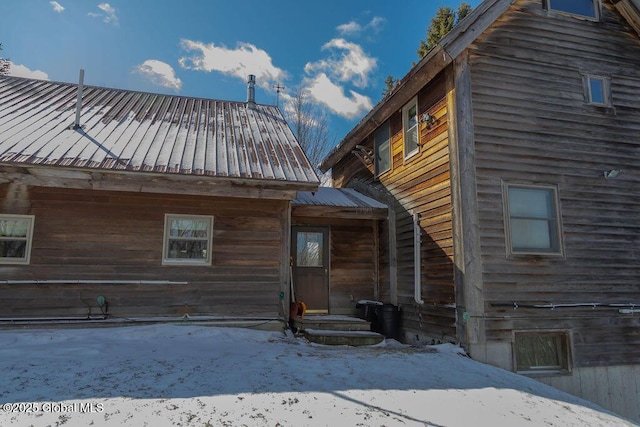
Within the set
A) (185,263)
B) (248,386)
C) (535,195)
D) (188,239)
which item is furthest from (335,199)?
(248,386)

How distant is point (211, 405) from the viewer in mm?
4207

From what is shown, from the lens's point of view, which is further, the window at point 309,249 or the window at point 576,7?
the window at point 309,249

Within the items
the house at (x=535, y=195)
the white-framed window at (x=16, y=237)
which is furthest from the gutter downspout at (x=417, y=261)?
the white-framed window at (x=16, y=237)

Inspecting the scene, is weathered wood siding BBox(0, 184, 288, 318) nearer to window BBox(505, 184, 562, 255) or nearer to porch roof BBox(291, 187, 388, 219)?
porch roof BBox(291, 187, 388, 219)

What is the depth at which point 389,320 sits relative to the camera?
9.55m

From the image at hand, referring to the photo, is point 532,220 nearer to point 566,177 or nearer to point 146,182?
point 566,177

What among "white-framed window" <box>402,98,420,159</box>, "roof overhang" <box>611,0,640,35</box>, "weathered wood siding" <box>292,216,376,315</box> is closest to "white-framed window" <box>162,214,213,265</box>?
"weathered wood siding" <box>292,216,376,315</box>

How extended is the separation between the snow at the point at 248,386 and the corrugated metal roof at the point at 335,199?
3855mm

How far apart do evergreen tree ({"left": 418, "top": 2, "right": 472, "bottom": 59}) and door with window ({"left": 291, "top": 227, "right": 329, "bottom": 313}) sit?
1517 centimetres

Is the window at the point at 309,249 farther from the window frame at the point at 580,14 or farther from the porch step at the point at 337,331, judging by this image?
the window frame at the point at 580,14

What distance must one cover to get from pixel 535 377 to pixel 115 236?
8140 mm

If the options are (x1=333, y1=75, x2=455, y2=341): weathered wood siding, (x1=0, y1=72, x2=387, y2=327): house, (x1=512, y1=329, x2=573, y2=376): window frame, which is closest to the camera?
(x1=512, y1=329, x2=573, y2=376): window frame

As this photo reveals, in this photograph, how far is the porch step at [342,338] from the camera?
7852 mm

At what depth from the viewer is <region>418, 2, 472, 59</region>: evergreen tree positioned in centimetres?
2090
